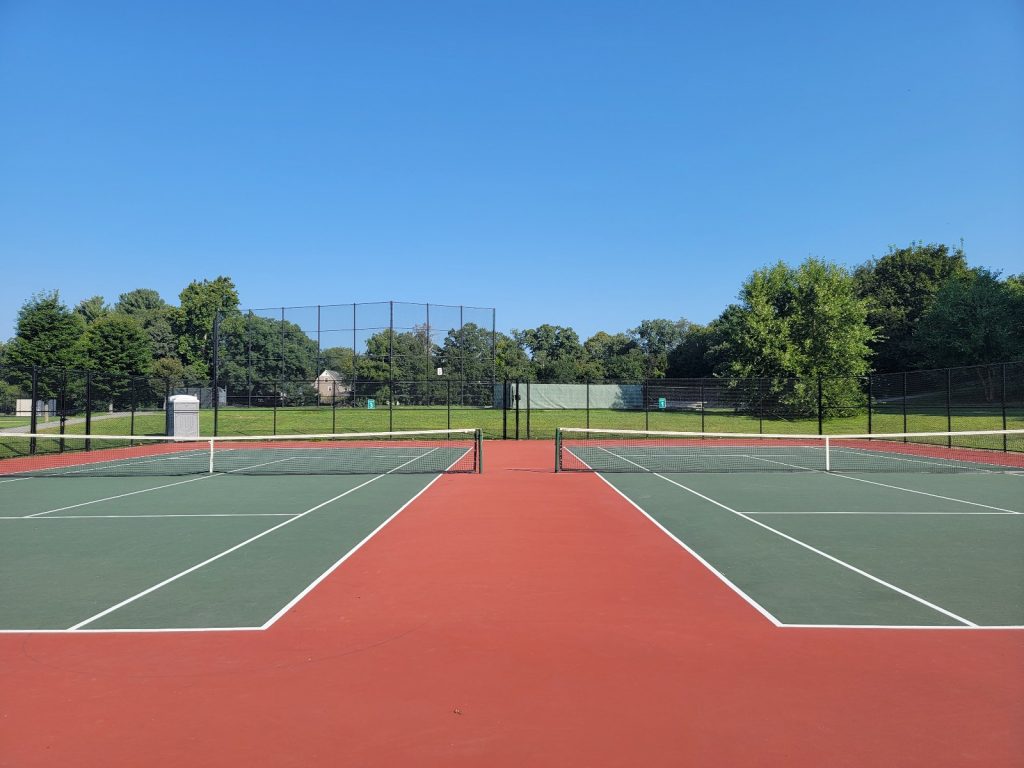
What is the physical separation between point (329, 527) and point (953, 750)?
840cm

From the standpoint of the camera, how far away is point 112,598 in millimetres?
6617

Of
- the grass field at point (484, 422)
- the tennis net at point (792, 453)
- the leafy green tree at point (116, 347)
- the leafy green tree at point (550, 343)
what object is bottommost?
the tennis net at point (792, 453)

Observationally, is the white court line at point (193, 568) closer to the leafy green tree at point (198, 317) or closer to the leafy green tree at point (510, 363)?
the leafy green tree at point (510, 363)

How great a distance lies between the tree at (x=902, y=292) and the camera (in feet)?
196

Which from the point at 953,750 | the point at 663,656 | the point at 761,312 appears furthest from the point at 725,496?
the point at 761,312

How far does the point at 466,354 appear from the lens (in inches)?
1642

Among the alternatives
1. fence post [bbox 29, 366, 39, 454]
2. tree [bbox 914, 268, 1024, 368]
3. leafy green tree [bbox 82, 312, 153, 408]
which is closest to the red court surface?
fence post [bbox 29, 366, 39, 454]

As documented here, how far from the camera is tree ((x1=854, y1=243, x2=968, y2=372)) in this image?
196 feet

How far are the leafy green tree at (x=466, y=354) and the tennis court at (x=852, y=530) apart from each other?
710 inches

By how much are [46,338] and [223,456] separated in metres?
26.7

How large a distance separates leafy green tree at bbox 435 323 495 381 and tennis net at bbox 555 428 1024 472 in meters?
10.3

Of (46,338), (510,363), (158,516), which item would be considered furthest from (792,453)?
(510,363)

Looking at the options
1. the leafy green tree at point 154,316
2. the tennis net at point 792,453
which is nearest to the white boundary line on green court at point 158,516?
the tennis net at point 792,453

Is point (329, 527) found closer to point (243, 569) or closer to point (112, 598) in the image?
point (243, 569)
